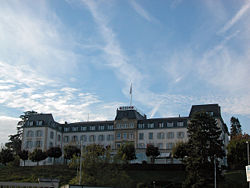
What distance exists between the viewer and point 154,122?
94.2m

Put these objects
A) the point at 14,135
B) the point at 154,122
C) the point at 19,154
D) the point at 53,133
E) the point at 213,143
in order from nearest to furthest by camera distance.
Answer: the point at 213,143 → the point at 19,154 → the point at 154,122 → the point at 53,133 → the point at 14,135

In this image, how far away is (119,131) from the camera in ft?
317

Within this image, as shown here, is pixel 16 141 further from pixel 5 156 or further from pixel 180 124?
pixel 180 124

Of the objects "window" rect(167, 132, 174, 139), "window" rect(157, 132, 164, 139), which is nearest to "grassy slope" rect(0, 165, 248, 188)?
"window" rect(167, 132, 174, 139)

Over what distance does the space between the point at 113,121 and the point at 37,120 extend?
23.7 metres

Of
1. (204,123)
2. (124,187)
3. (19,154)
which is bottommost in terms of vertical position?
(124,187)

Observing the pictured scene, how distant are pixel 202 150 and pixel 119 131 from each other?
139ft

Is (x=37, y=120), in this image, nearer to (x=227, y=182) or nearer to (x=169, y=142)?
(x=169, y=142)

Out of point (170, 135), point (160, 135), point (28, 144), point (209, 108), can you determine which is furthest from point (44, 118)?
point (209, 108)

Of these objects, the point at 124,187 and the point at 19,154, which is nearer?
the point at 124,187

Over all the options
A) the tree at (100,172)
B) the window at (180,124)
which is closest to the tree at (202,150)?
the tree at (100,172)

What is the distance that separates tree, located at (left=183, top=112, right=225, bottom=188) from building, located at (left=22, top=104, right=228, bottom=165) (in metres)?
26.3

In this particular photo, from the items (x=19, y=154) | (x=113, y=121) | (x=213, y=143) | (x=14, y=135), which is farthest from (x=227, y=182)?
(x=14, y=135)

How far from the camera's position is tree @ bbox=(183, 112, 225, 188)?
5484cm
